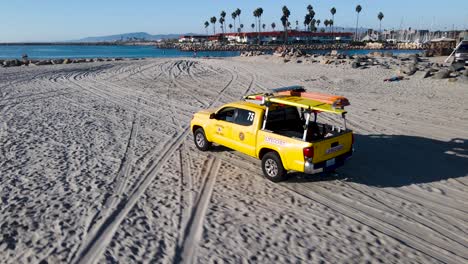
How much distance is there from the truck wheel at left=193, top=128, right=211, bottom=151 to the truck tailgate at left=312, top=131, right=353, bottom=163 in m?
4.06

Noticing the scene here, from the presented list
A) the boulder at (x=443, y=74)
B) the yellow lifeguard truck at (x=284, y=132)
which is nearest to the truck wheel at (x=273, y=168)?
the yellow lifeguard truck at (x=284, y=132)

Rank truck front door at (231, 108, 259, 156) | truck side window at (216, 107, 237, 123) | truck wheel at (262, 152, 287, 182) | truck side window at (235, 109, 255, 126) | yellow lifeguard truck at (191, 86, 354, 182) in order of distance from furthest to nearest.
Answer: truck side window at (216, 107, 237, 123)
truck side window at (235, 109, 255, 126)
truck front door at (231, 108, 259, 156)
truck wheel at (262, 152, 287, 182)
yellow lifeguard truck at (191, 86, 354, 182)

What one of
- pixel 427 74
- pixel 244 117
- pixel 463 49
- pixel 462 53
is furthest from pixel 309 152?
pixel 463 49

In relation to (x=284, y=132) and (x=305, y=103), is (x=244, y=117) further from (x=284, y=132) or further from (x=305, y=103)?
A: (x=305, y=103)

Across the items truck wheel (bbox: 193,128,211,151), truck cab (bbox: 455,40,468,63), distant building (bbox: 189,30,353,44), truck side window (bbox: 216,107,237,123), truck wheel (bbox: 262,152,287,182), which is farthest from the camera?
distant building (bbox: 189,30,353,44)

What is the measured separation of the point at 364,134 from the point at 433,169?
11.8 feet

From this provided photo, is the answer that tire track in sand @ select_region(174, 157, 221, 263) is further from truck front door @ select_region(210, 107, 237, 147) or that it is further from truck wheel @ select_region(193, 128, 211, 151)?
truck wheel @ select_region(193, 128, 211, 151)

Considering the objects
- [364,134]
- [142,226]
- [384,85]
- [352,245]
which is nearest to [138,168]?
[142,226]

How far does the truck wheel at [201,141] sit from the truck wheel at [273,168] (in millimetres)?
2704

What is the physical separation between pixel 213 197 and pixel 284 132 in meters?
2.74

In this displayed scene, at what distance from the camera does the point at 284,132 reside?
9930mm

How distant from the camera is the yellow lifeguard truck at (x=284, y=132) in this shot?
857cm

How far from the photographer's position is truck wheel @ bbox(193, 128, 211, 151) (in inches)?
456

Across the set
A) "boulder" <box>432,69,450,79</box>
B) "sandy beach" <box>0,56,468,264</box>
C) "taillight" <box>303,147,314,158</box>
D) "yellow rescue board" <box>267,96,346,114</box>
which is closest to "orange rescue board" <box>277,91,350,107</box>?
"yellow rescue board" <box>267,96,346,114</box>
